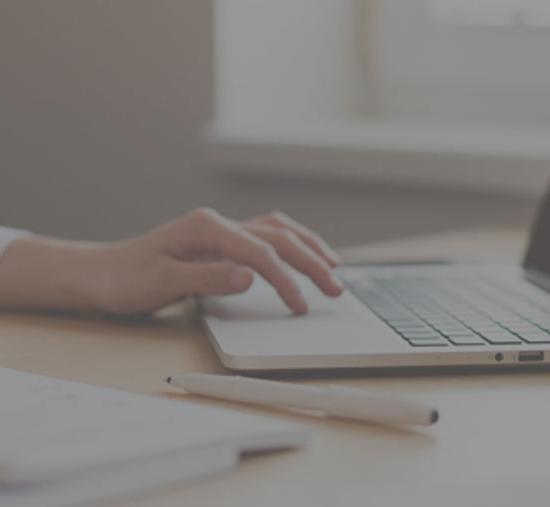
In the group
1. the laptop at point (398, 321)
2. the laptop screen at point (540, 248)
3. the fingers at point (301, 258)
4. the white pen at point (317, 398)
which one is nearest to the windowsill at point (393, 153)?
the laptop screen at point (540, 248)

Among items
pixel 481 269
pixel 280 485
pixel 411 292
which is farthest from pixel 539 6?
pixel 280 485

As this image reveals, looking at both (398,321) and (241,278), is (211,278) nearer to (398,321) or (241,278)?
(241,278)

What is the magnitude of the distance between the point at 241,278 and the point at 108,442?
1.27ft

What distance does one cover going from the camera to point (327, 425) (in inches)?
24.0

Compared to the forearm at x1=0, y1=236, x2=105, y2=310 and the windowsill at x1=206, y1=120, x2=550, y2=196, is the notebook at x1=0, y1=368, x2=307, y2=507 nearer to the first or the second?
the forearm at x1=0, y1=236, x2=105, y2=310

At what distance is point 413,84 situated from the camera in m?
2.06

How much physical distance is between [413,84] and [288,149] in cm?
33

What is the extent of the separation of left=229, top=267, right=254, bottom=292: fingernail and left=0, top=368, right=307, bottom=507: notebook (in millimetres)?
278

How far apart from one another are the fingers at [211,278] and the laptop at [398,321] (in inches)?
0.7

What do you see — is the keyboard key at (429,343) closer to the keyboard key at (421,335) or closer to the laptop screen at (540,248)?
the keyboard key at (421,335)

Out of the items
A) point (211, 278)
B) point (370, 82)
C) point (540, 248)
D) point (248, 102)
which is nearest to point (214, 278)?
point (211, 278)

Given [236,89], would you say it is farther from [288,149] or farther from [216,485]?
[216,485]

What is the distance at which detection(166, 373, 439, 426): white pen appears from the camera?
0.59m

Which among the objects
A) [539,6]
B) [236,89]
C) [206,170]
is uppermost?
[539,6]
